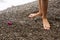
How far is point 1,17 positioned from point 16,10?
0.27 meters

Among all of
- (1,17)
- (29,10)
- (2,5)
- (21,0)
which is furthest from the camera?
(21,0)

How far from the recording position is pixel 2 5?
2471 millimetres

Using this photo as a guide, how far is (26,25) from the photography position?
6.20 ft

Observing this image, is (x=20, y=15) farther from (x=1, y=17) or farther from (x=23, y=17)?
(x=1, y=17)

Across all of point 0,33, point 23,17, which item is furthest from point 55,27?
point 0,33

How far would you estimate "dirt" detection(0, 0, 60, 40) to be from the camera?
5.63ft

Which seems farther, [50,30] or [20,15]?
[20,15]

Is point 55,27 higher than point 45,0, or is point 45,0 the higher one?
point 45,0

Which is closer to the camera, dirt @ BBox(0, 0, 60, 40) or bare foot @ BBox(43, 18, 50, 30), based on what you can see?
dirt @ BBox(0, 0, 60, 40)

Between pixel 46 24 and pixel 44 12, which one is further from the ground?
pixel 44 12

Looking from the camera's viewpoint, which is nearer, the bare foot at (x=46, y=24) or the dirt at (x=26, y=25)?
the dirt at (x=26, y=25)

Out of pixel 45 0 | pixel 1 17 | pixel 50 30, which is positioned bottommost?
pixel 50 30

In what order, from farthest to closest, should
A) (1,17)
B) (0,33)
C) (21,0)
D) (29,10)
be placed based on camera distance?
(21,0) < (29,10) < (1,17) < (0,33)

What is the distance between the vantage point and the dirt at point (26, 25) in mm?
1716
